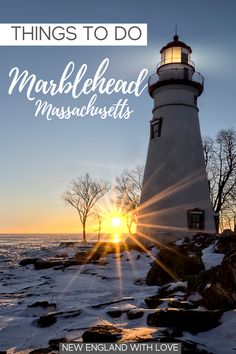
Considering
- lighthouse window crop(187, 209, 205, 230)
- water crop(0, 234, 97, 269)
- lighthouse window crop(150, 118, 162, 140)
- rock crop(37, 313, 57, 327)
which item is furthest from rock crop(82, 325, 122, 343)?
lighthouse window crop(150, 118, 162, 140)

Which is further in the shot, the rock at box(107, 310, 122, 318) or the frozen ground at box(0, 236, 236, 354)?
the rock at box(107, 310, 122, 318)

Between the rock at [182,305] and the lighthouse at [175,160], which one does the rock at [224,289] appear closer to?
the rock at [182,305]

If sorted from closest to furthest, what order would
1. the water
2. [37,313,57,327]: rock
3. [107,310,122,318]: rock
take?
[37,313,57,327]: rock < [107,310,122,318]: rock < the water

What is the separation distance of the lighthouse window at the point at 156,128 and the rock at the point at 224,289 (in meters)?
18.7

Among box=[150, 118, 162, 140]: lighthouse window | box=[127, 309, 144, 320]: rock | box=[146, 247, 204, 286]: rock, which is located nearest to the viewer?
box=[127, 309, 144, 320]: rock

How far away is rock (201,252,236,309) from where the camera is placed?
622 centimetres

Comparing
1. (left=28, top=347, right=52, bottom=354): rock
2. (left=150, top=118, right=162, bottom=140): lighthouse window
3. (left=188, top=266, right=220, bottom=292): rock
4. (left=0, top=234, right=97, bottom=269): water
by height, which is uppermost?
(left=150, top=118, right=162, bottom=140): lighthouse window

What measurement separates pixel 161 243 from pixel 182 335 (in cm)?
1717

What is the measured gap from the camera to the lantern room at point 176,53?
24.8m

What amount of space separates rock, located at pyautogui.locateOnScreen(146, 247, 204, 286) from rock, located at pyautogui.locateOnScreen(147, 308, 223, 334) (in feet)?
18.2

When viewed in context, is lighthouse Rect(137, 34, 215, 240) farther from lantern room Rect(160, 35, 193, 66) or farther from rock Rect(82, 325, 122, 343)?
rock Rect(82, 325, 122, 343)

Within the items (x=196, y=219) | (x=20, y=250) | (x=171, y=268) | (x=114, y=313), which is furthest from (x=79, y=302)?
(x=20, y=250)

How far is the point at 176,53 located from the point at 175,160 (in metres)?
8.06

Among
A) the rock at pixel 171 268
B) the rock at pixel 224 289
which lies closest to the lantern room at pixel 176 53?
the rock at pixel 171 268
